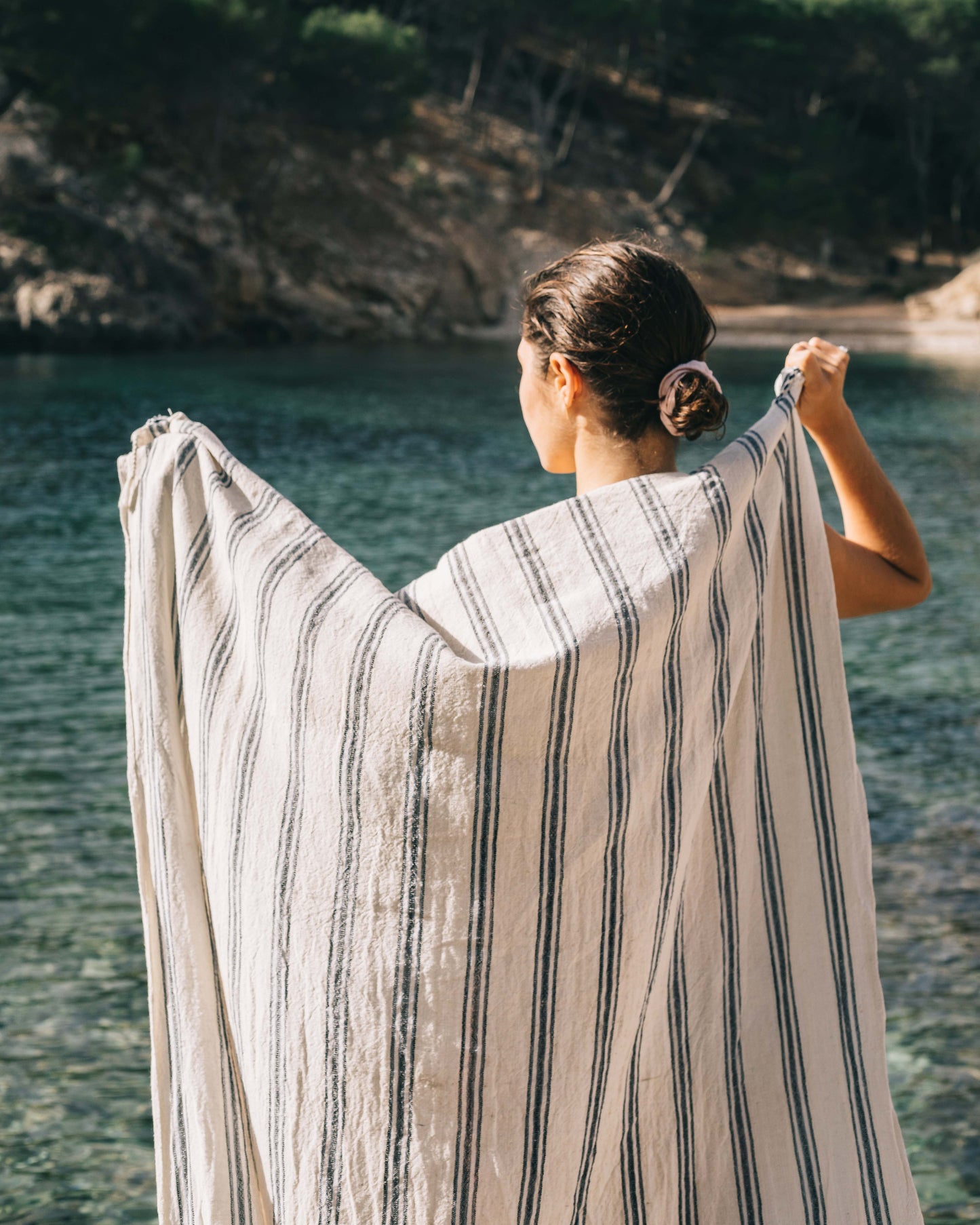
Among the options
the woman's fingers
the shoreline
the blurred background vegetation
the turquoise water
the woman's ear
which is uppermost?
the blurred background vegetation

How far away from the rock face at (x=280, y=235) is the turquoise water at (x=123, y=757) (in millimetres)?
13860

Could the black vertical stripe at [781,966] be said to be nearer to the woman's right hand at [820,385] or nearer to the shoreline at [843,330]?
the woman's right hand at [820,385]

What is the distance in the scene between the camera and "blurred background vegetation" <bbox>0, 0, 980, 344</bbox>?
3562cm

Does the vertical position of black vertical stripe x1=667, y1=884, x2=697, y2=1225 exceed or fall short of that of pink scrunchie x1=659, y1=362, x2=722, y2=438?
it falls short

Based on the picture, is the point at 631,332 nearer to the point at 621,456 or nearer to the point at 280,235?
the point at 621,456

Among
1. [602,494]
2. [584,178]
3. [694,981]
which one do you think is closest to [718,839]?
[694,981]

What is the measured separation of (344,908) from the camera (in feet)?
4.61

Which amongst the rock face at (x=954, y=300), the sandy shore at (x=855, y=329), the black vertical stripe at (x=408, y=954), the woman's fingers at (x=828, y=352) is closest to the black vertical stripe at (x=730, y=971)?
the black vertical stripe at (x=408, y=954)

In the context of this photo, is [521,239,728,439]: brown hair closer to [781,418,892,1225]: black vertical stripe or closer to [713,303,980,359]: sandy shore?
[781,418,892,1225]: black vertical stripe

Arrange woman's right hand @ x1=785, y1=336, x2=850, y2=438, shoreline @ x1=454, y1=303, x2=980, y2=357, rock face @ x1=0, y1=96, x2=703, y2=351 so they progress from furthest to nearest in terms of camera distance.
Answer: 1. shoreline @ x1=454, y1=303, x2=980, y2=357
2. rock face @ x1=0, y1=96, x2=703, y2=351
3. woman's right hand @ x1=785, y1=336, x2=850, y2=438

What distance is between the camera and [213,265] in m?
36.6

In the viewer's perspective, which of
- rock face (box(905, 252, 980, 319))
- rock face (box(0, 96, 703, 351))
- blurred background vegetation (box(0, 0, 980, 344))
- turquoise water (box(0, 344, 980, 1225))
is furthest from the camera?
rock face (box(905, 252, 980, 319))

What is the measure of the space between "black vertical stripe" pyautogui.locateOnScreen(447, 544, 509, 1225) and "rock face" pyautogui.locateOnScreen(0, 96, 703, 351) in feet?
98.9

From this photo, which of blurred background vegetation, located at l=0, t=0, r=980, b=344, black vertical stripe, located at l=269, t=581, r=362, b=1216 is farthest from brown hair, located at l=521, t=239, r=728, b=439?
blurred background vegetation, located at l=0, t=0, r=980, b=344
